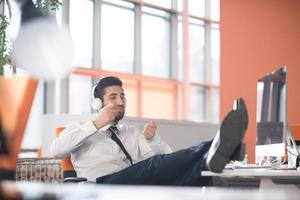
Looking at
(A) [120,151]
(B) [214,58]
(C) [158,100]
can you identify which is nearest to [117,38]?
(C) [158,100]

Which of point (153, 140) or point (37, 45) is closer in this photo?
point (37, 45)

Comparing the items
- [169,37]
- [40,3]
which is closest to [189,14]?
[169,37]

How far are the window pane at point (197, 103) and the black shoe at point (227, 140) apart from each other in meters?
7.82

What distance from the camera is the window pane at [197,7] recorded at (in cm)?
970

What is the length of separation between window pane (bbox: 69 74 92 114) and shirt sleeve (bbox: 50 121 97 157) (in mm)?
4639

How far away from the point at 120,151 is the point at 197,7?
7125 mm

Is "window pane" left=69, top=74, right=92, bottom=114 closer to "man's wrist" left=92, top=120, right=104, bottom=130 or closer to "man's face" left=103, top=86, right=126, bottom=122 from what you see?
"man's face" left=103, top=86, right=126, bottom=122

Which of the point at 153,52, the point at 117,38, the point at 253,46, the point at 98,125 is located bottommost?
the point at 98,125

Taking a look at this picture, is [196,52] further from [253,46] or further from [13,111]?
[13,111]

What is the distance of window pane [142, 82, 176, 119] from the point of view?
29.6 ft

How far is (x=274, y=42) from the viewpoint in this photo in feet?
19.9

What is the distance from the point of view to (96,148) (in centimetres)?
301

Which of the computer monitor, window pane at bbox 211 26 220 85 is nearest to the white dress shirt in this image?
the computer monitor

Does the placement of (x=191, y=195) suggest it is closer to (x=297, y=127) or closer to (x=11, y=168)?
(x=11, y=168)
